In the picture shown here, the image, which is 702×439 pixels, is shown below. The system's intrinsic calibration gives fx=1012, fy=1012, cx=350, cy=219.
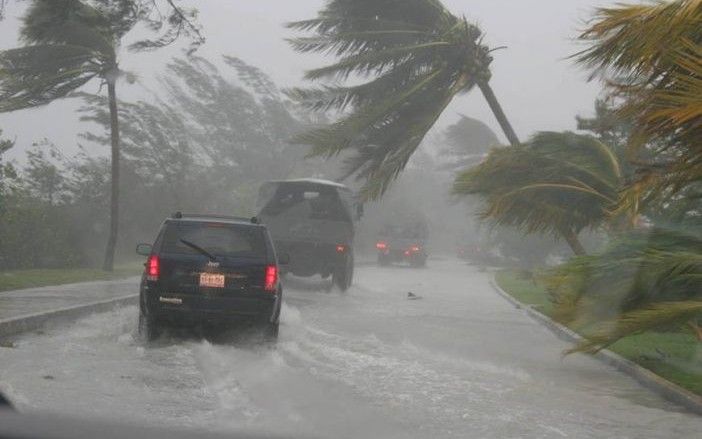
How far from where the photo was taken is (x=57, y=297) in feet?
58.7

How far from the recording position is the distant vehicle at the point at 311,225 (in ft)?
88.4

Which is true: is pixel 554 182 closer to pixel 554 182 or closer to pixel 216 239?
pixel 554 182

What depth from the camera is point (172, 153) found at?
3862cm

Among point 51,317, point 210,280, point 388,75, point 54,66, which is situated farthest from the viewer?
point 54,66

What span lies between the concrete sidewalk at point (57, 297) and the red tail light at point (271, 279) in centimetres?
338

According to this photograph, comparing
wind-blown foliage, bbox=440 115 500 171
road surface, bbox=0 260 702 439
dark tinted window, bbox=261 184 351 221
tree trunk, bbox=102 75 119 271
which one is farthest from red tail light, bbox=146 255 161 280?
wind-blown foliage, bbox=440 115 500 171

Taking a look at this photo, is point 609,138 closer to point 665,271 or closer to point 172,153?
point 665,271

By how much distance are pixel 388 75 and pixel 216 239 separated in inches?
392

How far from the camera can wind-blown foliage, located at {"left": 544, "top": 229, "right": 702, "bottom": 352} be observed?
9688 millimetres

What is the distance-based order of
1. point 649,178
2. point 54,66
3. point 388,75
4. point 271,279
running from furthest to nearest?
point 54,66, point 388,75, point 271,279, point 649,178

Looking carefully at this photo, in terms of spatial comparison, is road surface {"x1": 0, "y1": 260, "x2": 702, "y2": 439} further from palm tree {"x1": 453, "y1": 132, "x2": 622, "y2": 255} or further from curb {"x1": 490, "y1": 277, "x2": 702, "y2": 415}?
palm tree {"x1": 453, "y1": 132, "x2": 622, "y2": 255}

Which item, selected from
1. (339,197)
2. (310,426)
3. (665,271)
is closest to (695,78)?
(665,271)

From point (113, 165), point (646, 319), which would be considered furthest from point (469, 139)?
point (646, 319)

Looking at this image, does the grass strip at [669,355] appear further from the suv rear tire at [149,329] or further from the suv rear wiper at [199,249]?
the suv rear tire at [149,329]
